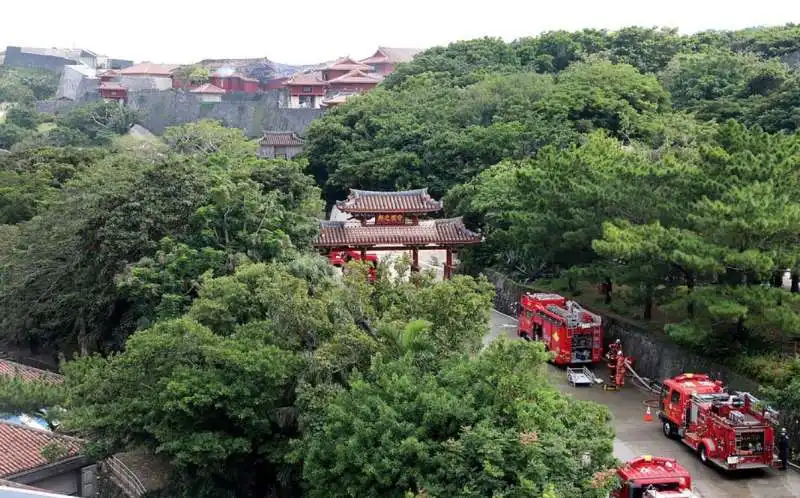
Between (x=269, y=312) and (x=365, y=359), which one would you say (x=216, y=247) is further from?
(x=365, y=359)

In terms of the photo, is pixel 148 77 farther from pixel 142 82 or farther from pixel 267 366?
pixel 267 366

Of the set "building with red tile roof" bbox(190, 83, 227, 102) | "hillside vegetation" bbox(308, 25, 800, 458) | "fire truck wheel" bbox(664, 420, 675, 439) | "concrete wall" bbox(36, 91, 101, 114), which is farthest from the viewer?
"concrete wall" bbox(36, 91, 101, 114)

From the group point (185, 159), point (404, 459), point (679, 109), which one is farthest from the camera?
point (679, 109)

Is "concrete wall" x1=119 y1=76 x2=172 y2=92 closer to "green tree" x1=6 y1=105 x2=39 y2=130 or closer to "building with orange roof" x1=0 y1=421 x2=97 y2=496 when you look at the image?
"green tree" x1=6 y1=105 x2=39 y2=130

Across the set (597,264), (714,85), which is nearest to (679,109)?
(714,85)

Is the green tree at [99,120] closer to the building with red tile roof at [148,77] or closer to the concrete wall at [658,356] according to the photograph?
the building with red tile roof at [148,77]

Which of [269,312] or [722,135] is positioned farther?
[722,135]

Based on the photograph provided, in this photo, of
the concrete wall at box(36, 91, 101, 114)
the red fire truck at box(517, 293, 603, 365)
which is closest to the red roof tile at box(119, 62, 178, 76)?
the concrete wall at box(36, 91, 101, 114)
